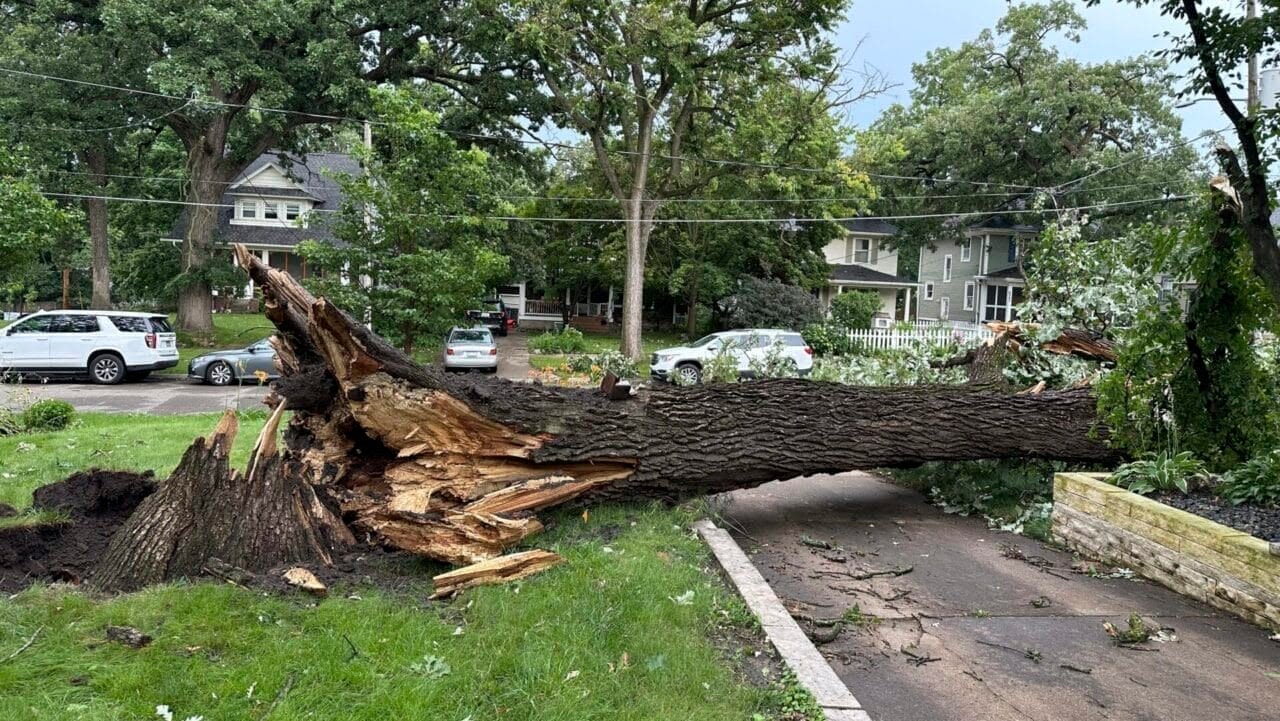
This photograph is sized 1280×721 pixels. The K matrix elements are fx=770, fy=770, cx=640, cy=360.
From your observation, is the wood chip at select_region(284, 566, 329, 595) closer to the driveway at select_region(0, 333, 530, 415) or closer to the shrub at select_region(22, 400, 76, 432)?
the shrub at select_region(22, 400, 76, 432)

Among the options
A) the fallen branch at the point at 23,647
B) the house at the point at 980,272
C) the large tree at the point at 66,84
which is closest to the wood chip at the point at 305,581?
the fallen branch at the point at 23,647

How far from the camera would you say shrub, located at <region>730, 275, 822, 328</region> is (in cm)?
2873

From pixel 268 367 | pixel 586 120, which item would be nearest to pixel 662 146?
pixel 586 120

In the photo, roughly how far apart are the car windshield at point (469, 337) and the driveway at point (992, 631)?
16.5 meters

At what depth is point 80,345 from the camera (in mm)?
17984

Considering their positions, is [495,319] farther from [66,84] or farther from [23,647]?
[23,647]

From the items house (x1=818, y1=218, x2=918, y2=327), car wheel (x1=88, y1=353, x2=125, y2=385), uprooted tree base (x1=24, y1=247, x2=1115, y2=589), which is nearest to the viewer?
uprooted tree base (x1=24, y1=247, x2=1115, y2=589)

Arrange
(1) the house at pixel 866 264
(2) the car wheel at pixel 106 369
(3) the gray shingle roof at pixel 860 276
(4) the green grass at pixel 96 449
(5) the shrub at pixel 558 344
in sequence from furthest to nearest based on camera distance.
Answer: (1) the house at pixel 866 264, (3) the gray shingle roof at pixel 860 276, (5) the shrub at pixel 558 344, (2) the car wheel at pixel 106 369, (4) the green grass at pixel 96 449

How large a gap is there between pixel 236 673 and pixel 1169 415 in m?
6.73

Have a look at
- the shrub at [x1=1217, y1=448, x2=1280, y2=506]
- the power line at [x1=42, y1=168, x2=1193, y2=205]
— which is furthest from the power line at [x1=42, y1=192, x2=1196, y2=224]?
the shrub at [x1=1217, y1=448, x2=1280, y2=506]

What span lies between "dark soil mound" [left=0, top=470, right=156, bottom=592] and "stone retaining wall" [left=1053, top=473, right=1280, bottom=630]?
248 inches

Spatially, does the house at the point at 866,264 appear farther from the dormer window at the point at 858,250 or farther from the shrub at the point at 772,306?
the shrub at the point at 772,306

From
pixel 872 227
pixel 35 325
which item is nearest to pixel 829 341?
pixel 872 227

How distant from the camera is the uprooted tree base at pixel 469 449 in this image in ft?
13.6
